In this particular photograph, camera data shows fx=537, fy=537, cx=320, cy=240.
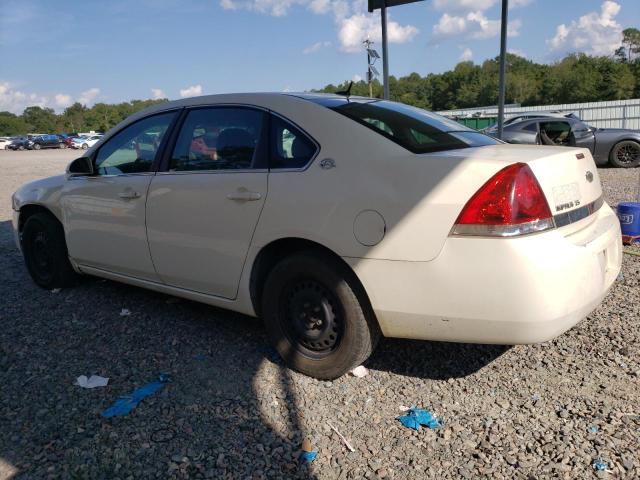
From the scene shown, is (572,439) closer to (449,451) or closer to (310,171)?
(449,451)

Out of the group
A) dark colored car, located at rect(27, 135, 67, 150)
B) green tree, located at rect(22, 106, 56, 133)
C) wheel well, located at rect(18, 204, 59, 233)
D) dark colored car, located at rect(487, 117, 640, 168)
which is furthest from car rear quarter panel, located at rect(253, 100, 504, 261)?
green tree, located at rect(22, 106, 56, 133)

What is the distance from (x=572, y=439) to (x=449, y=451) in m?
0.57

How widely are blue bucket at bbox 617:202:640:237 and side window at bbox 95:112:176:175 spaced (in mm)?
4573

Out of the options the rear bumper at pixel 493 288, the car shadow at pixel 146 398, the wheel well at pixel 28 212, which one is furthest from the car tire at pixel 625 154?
the wheel well at pixel 28 212

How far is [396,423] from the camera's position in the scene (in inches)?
105

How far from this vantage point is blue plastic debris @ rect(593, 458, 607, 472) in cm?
224

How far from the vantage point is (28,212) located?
4973 mm

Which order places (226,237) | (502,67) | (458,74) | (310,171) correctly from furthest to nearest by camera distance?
1. (458,74)
2. (502,67)
3. (226,237)
4. (310,171)

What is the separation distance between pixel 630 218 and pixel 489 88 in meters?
107

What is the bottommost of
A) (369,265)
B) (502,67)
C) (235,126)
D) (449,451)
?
(449,451)

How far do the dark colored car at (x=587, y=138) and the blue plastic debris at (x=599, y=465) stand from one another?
11.3 m

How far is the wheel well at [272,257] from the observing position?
2895 millimetres

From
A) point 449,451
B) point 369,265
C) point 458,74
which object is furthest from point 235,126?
point 458,74

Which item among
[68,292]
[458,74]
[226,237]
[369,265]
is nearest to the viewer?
[369,265]
